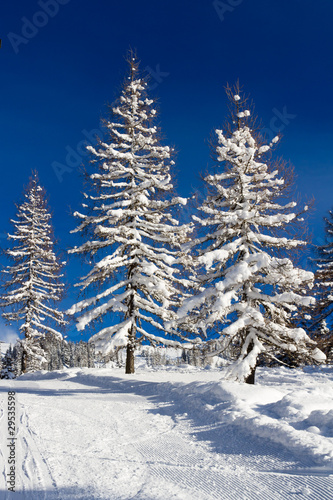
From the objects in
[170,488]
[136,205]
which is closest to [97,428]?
[170,488]

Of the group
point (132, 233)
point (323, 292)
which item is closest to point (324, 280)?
point (323, 292)

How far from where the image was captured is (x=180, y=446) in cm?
519

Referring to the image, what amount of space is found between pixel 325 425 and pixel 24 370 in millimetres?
20664

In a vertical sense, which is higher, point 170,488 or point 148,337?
point 148,337

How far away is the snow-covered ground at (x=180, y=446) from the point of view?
370 centimetres

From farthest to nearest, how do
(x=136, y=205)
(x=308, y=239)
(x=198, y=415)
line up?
(x=136, y=205)
(x=308, y=239)
(x=198, y=415)

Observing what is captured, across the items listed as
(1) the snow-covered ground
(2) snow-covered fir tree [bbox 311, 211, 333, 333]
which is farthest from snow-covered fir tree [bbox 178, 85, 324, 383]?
(2) snow-covered fir tree [bbox 311, 211, 333, 333]

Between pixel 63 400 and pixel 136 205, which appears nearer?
pixel 63 400

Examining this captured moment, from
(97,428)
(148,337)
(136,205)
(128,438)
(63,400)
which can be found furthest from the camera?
(136,205)

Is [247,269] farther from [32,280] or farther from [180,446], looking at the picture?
[32,280]

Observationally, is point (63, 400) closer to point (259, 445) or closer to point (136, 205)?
point (259, 445)

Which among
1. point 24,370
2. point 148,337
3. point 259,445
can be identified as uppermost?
point 148,337

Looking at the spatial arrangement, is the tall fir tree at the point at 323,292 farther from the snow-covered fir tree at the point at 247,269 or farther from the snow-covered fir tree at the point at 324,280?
the snow-covered fir tree at the point at 247,269

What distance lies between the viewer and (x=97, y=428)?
628 cm
